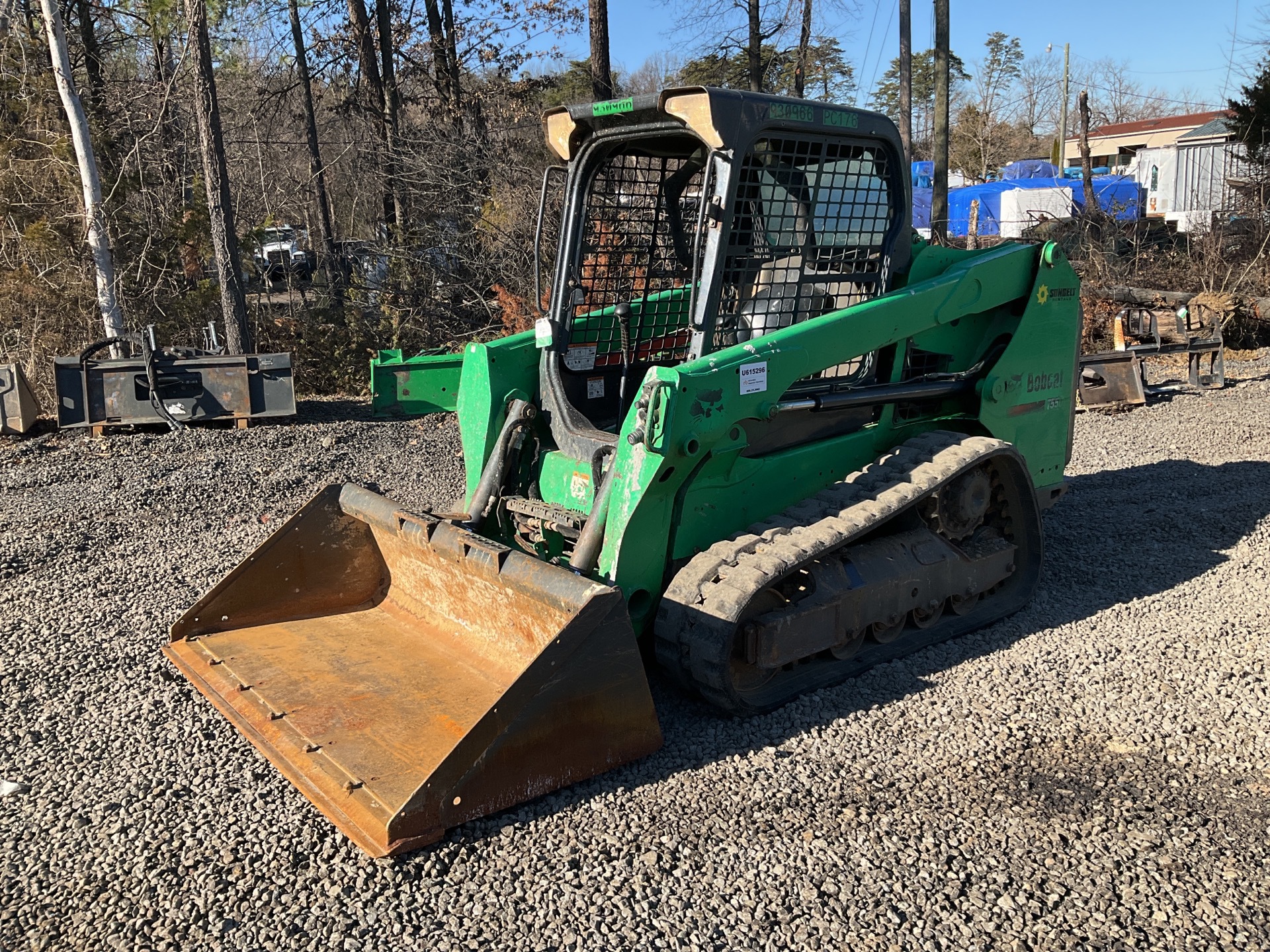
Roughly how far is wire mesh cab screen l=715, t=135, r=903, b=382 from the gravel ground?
→ 1.68 metres

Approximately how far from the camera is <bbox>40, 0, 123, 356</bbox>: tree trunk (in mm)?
11398

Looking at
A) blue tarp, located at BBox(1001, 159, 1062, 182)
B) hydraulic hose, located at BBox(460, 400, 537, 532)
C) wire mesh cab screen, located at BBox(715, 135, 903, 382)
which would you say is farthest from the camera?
blue tarp, located at BBox(1001, 159, 1062, 182)

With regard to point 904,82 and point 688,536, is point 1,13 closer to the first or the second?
point 688,536

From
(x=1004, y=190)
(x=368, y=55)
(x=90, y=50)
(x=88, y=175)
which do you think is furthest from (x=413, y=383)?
(x=1004, y=190)

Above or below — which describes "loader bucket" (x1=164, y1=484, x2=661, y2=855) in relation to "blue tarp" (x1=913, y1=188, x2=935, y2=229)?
below

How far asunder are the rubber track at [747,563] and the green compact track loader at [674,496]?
0.05 feet

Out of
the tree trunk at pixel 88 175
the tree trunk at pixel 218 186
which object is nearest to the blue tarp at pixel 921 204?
the tree trunk at pixel 218 186

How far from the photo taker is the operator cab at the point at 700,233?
432 cm

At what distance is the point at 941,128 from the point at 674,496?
15438 mm

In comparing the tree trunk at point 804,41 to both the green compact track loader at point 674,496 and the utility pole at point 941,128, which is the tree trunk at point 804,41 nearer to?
the utility pole at point 941,128

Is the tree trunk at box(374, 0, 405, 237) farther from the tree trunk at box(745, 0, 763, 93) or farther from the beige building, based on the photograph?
the beige building

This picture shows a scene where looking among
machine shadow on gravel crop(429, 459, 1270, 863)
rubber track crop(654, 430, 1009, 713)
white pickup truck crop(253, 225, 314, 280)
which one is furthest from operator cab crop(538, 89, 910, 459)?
white pickup truck crop(253, 225, 314, 280)

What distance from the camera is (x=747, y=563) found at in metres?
4.09

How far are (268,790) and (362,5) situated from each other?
16.0 metres
